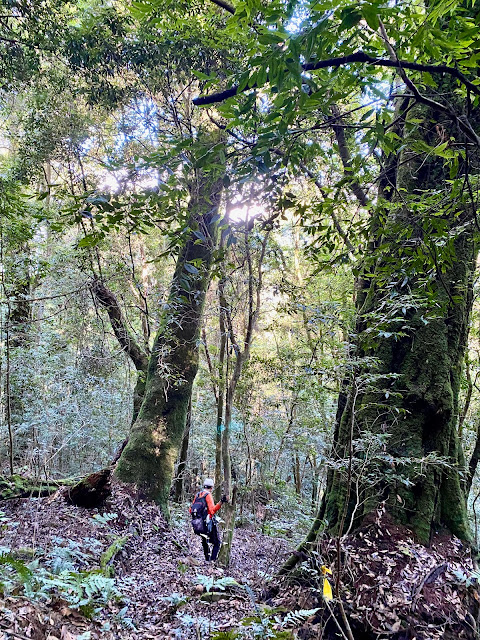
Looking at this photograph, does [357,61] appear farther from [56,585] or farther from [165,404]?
[165,404]

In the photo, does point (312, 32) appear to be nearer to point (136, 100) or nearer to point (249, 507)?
point (136, 100)

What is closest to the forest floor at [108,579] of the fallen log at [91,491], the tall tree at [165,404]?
the fallen log at [91,491]

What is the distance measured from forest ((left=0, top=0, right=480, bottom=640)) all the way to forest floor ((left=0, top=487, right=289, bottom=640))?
0.03m

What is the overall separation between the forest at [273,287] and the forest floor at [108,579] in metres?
0.03

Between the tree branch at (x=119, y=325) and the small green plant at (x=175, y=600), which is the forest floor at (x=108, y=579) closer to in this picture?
the small green plant at (x=175, y=600)

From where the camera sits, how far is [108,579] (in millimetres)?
3072

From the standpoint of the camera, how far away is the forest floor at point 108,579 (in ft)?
8.69

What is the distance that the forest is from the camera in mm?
1646

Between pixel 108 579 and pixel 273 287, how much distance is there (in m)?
4.77

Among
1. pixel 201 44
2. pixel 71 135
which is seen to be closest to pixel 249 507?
pixel 71 135

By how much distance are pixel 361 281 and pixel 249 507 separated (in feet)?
44.2

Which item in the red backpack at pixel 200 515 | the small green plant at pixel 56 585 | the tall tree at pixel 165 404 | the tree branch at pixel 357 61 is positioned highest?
the tree branch at pixel 357 61

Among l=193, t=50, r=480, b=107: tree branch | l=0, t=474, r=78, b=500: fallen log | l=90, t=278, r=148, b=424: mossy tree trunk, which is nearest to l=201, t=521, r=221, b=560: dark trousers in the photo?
l=0, t=474, r=78, b=500: fallen log

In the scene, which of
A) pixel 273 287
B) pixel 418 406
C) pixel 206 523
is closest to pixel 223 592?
pixel 206 523
